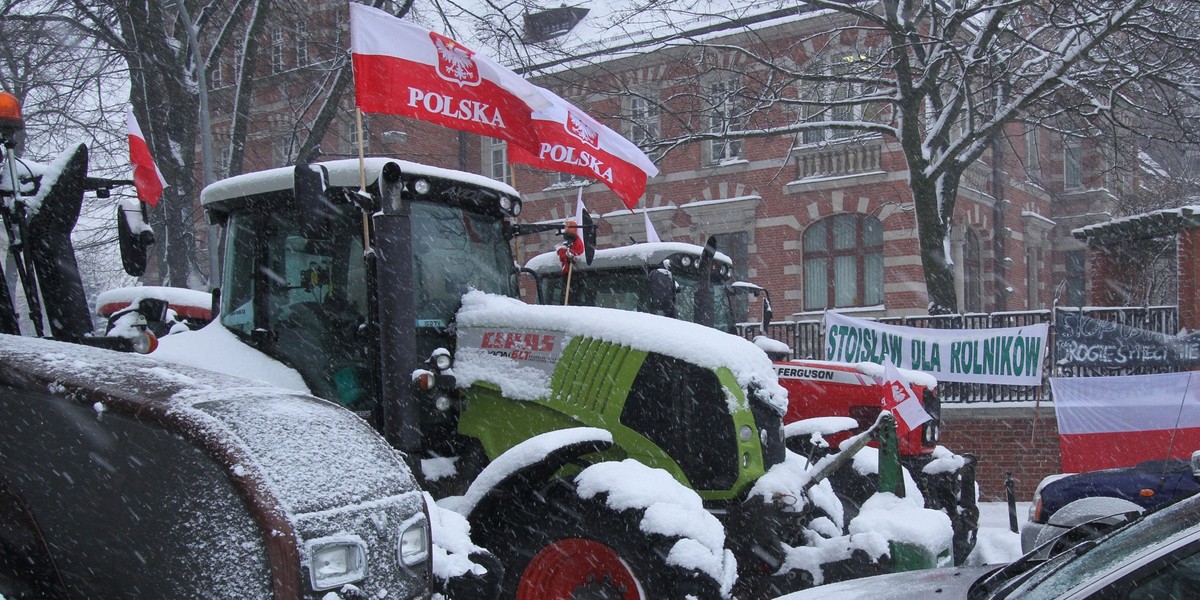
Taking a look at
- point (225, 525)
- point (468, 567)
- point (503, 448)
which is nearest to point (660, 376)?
point (503, 448)

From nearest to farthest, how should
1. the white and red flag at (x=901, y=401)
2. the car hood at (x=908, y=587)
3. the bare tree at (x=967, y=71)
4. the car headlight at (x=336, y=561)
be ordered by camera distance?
the car headlight at (x=336, y=561) → the car hood at (x=908, y=587) → the white and red flag at (x=901, y=401) → the bare tree at (x=967, y=71)

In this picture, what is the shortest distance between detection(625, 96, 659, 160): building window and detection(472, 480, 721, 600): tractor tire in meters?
11.7

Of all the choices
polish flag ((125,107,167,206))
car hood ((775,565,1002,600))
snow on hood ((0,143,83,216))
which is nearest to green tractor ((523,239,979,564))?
car hood ((775,565,1002,600))

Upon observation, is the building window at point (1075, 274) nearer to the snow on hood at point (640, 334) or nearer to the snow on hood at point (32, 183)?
the snow on hood at point (640, 334)

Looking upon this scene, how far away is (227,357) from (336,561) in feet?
9.78

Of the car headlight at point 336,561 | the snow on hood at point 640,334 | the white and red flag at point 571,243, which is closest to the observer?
the car headlight at point 336,561

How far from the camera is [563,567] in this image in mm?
4828

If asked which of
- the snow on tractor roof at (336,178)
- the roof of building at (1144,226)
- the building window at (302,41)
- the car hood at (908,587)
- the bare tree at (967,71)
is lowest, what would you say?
the car hood at (908,587)

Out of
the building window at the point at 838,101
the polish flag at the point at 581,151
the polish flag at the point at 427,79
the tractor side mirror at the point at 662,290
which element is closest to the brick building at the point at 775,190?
the building window at the point at 838,101

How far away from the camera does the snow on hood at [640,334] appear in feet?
16.7

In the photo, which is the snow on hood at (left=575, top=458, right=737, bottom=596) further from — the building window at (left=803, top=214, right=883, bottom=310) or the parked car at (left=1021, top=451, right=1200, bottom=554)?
the building window at (left=803, top=214, right=883, bottom=310)

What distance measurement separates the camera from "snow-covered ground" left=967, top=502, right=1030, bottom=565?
24.0 feet

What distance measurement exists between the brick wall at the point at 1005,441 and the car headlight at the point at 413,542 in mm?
10627

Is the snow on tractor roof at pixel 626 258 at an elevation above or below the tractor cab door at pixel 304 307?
above
